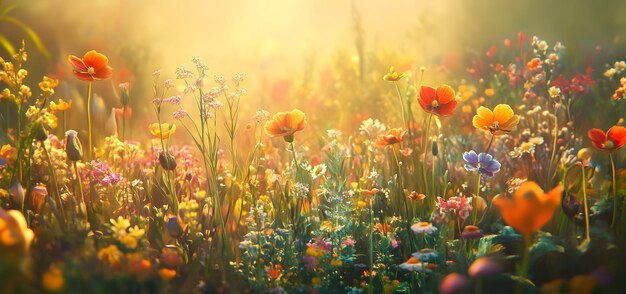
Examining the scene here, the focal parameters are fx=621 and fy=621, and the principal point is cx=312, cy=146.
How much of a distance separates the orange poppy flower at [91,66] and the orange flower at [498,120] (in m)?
A: 1.57

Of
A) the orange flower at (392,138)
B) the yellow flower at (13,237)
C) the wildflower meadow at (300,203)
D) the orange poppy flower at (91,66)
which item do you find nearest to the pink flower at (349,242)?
the wildflower meadow at (300,203)

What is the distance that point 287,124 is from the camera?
254 centimetres

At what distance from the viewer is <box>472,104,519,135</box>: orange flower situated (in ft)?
8.13

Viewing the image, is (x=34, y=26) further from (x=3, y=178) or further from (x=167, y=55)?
(x=3, y=178)

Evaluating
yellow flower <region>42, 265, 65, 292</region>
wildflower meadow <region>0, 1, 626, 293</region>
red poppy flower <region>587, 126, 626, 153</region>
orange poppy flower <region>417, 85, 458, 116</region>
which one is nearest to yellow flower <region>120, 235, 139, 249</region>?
wildflower meadow <region>0, 1, 626, 293</region>

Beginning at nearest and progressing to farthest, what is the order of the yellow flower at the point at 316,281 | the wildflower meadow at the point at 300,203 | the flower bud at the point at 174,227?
the wildflower meadow at the point at 300,203
the yellow flower at the point at 316,281
the flower bud at the point at 174,227

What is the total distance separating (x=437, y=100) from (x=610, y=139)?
0.67 metres

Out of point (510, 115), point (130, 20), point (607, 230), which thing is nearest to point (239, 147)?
point (510, 115)

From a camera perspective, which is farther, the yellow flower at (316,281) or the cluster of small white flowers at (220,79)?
the cluster of small white flowers at (220,79)

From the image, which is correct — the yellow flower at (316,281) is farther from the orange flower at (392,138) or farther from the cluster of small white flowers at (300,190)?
the orange flower at (392,138)

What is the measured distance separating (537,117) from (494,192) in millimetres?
1044

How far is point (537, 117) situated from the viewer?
147 inches

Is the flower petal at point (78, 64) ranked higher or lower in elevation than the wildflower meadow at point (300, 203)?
higher

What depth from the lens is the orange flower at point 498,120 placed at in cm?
248
